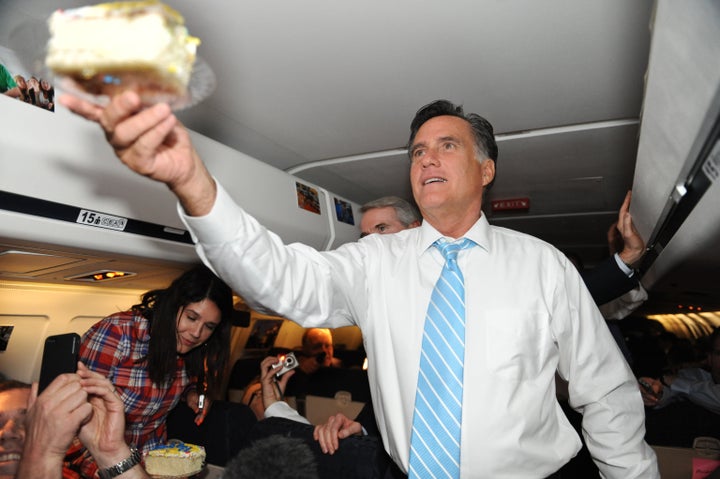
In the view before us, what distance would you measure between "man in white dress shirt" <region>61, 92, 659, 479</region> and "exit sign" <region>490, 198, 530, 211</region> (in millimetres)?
2082

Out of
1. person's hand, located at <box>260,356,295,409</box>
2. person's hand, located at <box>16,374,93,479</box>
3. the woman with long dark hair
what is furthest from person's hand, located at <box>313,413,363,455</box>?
the woman with long dark hair

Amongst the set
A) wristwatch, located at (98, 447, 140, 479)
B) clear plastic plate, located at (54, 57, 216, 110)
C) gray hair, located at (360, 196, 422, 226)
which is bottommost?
wristwatch, located at (98, 447, 140, 479)

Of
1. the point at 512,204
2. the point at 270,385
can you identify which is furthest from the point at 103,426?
the point at 512,204

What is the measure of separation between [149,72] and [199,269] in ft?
8.83

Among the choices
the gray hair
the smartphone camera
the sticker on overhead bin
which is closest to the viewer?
the sticker on overhead bin

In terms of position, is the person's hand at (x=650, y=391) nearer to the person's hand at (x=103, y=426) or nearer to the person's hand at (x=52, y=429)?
the person's hand at (x=103, y=426)

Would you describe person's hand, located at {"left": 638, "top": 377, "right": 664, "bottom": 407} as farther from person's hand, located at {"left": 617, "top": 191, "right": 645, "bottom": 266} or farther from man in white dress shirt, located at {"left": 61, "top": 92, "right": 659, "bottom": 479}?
man in white dress shirt, located at {"left": 61, "top": 92, "right": 659, "bottom": 479}

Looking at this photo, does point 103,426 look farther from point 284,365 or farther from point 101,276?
point 284,365

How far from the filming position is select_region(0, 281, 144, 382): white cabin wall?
3.74 metres

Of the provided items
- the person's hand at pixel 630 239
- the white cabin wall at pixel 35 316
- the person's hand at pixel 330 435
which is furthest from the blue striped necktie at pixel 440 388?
the white cabin wall at pixel 35 316

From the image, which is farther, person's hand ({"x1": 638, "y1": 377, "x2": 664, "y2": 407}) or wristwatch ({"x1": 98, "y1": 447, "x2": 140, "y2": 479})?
person's hand ({"x1": 638, "y1": 377, "x2": 664, "y2": 407})

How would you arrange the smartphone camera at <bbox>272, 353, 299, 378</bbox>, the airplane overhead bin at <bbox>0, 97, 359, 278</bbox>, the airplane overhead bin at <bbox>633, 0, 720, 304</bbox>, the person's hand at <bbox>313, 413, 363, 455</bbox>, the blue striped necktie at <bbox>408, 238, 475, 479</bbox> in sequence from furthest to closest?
the smartphone camera at <bbox>272, 353, 299, 378</bbox>, the person's hand at <bbox>313, 413, 363, 455</bbox>, the airplane overhead bin at <bbox>0, 97, 359, 278</bbox>, the blue striped necktie at <bbox>408, 238, 475, 479</bbox>, the airplane overhead bin at <bbox>633, 0, 720, 304</bbox>

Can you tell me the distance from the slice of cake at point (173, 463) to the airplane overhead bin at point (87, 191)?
976mm

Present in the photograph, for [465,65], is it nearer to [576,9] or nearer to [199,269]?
[576,9]
